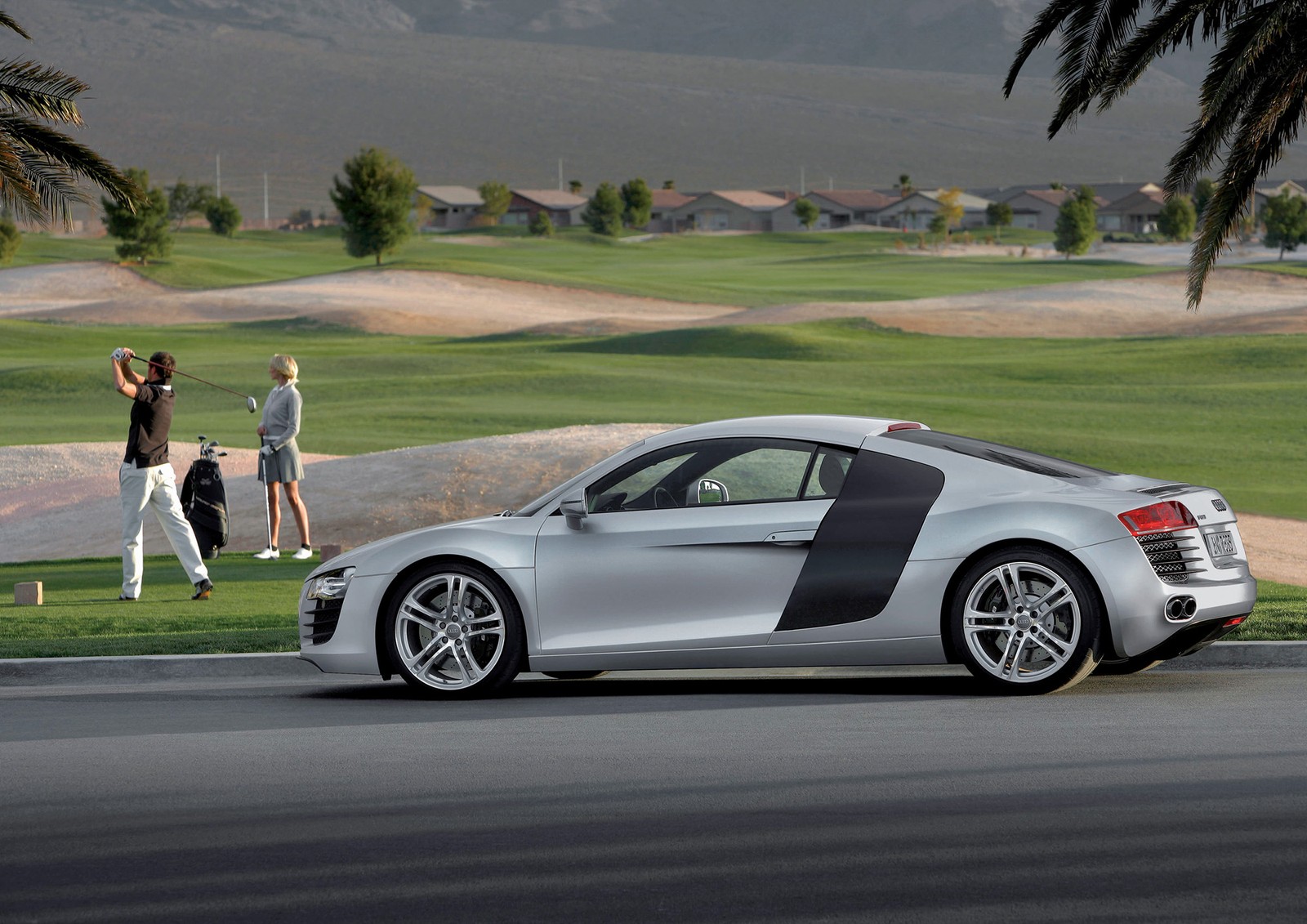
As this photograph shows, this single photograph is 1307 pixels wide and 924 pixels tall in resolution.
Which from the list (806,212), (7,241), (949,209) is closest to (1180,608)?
(7,241)

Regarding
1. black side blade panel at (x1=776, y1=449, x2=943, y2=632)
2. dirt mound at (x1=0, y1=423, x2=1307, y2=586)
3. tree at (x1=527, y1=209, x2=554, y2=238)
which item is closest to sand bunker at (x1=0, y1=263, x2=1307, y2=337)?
dirt mound at (x1=0, y1=423, x2=1307, y2=586)

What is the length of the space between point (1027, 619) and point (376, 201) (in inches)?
2961

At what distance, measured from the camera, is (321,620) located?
9547 millimetres

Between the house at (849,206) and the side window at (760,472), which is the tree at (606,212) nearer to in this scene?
the house at (849,206)

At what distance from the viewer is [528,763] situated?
24.4ft

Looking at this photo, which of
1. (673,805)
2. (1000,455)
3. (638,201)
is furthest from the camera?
(638,201)

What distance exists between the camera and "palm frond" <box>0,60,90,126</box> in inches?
724

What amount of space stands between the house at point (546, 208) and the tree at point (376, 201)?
84659mm

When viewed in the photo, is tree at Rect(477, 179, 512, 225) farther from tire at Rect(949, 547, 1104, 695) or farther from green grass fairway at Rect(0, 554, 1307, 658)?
tire at Rect(949, 547, 1104, 695)

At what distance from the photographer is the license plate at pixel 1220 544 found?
873 centimetres

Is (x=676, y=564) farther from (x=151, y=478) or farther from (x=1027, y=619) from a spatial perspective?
(x=151, y=478)

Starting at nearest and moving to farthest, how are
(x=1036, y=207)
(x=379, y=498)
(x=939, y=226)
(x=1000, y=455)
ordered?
1. (x=1000, y=455)
2. (x=379, y=498)
3. (x=939, y=226)
4. (x=1036, y=207)

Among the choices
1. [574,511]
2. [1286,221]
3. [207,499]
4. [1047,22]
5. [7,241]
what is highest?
[1286,221]

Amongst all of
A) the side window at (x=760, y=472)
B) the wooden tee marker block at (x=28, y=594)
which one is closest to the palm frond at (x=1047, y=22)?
the side window at (x=760, y=472)
